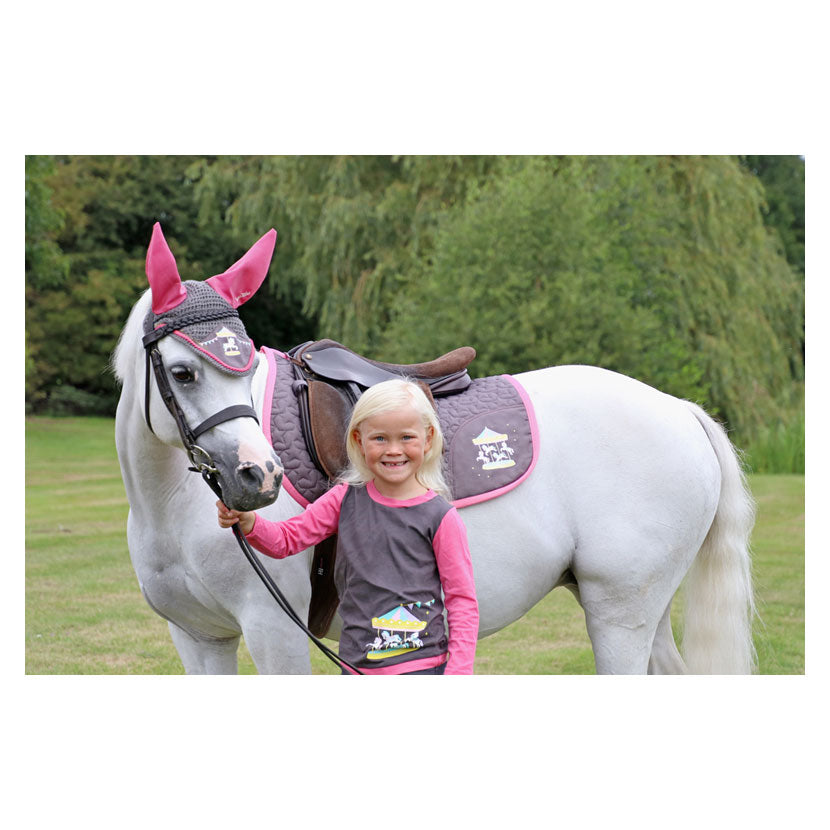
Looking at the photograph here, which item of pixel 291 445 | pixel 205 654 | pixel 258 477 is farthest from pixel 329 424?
pixel 205 654

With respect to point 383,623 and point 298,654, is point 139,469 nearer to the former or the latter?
point 298,654

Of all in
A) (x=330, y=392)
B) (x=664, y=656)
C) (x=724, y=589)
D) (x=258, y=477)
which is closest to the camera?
(x=258, y=477)

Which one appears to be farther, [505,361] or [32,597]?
[505,361]

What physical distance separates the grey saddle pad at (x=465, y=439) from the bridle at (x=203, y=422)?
0.31 metres

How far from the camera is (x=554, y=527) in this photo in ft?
9.98

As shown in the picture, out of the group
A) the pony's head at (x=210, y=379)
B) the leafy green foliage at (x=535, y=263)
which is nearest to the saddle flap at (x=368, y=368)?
the pony's head at (x=210, y=379)

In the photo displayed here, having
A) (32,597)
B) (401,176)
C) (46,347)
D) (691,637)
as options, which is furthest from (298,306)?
(691,637)

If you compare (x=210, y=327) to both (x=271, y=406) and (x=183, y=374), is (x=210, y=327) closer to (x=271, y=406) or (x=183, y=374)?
(x=183, y=374)

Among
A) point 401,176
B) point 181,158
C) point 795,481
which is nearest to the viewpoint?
point 795,481

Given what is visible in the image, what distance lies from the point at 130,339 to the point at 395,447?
0.87 meters

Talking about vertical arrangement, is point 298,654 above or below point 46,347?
below

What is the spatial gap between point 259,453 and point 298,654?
818mm

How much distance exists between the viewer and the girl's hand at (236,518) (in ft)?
7.83

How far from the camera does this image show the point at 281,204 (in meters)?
16.7
